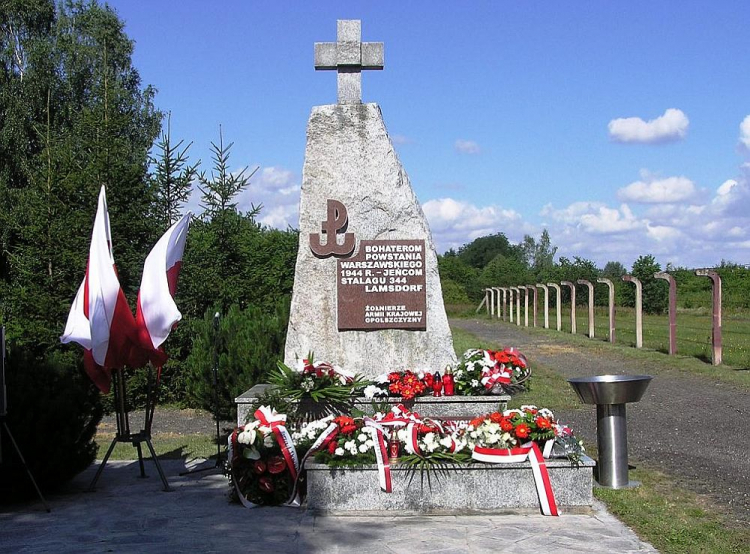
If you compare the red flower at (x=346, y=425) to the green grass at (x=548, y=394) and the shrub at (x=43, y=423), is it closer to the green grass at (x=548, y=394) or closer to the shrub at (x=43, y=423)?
the shrub at (x=43, y=423)

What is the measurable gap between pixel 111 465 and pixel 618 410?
16.9 feet

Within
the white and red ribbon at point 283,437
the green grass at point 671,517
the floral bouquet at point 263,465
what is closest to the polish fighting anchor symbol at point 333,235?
the white and red ribbon at point 283,437

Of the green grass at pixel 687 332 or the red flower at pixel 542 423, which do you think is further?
the green grass at pixel 687 332

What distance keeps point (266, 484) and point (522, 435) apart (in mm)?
2017

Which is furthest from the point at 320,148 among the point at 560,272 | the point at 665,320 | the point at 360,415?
the point at 560,272

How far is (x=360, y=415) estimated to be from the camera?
7652mm

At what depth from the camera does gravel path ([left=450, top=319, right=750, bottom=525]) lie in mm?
7594

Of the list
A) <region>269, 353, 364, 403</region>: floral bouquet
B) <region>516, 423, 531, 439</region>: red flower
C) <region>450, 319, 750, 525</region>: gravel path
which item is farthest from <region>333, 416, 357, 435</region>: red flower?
<region>450, 319, 750, 525</region>: gravel path

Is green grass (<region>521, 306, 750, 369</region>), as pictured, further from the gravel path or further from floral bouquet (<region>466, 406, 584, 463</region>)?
floral bouquet (<region>466, 406, 584, 463</region>)

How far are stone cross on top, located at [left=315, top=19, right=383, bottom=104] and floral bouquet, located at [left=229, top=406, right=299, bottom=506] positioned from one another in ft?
12.4

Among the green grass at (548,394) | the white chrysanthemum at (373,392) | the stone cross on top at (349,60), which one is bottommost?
the green grass at (548,394)

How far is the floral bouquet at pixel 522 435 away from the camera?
644cm

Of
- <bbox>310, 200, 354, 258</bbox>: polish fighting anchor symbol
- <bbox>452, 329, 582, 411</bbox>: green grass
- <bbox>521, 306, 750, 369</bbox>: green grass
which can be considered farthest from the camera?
<bbox>521, 306, 750, 369</bbox>: green grass

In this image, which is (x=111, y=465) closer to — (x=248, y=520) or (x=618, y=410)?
(x=248, y=520)
